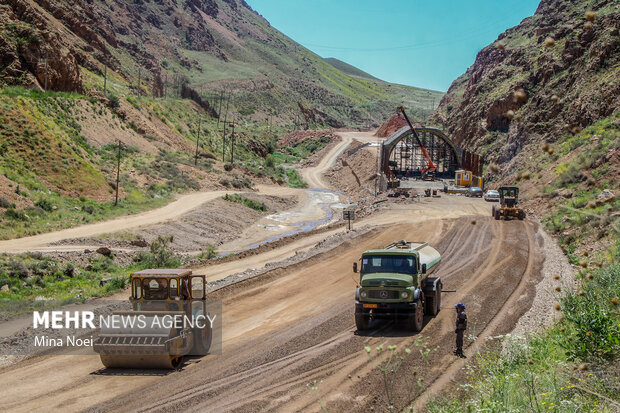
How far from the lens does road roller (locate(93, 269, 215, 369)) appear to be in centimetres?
1341

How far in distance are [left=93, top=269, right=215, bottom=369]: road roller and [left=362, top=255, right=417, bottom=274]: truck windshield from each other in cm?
596

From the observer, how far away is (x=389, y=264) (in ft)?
58.7

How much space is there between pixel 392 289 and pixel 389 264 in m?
1.15

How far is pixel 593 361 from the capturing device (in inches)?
390

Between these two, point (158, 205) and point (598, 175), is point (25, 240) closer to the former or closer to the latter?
point (158, 205)

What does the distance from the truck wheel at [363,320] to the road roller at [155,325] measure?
5.18 metres

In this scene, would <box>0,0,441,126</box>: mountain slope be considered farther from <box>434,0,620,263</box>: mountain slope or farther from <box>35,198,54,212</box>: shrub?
<box>434,0,620,263</box>: mountain slope

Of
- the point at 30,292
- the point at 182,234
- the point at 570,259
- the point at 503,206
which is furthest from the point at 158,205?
the point at 570,259

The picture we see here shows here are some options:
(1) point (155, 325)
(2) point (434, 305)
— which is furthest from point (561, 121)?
(1) point (155, 325)

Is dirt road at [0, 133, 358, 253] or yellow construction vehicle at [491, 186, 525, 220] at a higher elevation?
yellow construction vehicle at [491, 186, 525, 220]

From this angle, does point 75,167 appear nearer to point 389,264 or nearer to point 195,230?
point 195,230

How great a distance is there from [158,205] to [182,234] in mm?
9543

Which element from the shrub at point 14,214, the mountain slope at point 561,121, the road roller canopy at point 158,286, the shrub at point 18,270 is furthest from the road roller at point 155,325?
the shrub at point 14,214

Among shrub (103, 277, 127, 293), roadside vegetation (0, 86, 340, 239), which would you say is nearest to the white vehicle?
roadside vegetation (0, 86, 340, 239)
